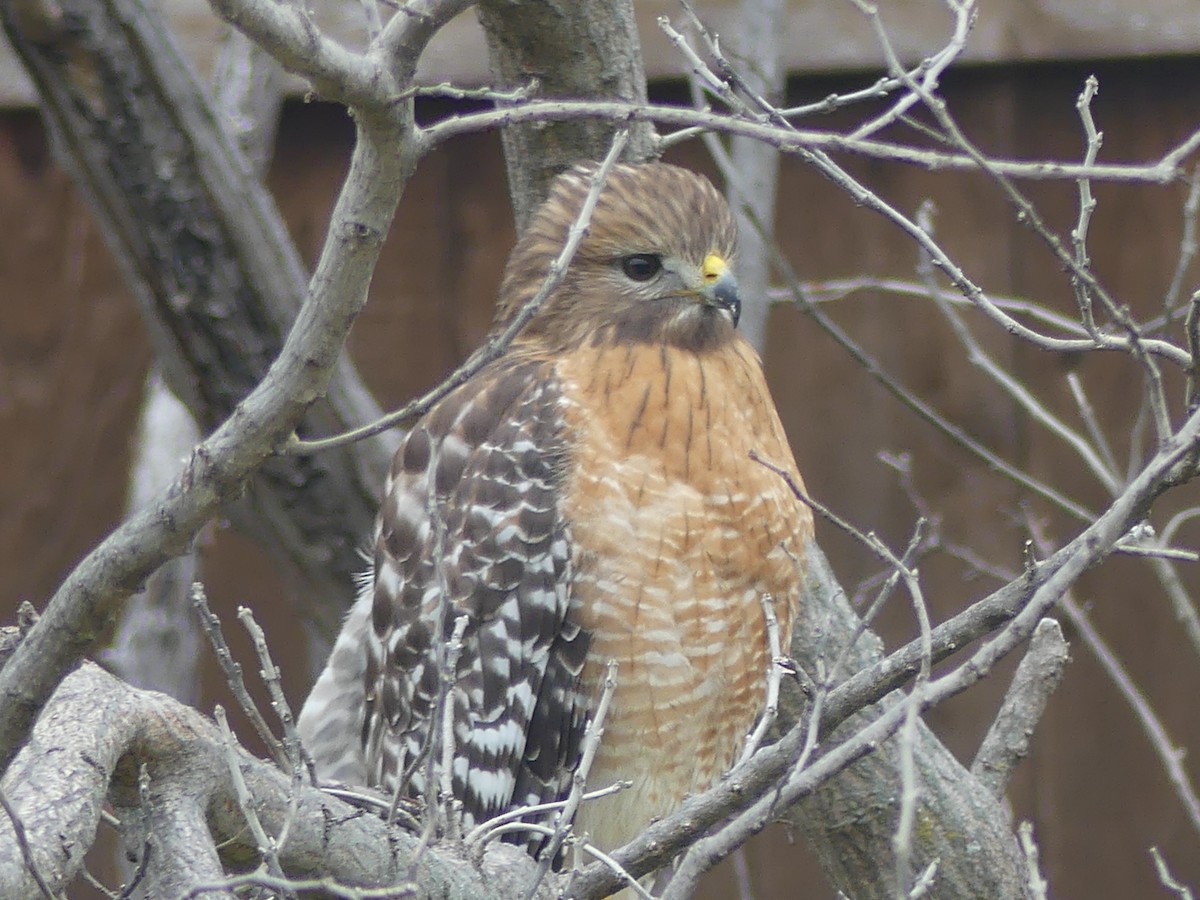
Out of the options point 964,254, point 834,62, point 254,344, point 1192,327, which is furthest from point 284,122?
point 1192,327

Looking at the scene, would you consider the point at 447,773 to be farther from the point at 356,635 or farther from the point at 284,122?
the point at 284,122

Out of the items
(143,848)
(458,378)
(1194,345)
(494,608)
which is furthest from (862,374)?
(143,848)

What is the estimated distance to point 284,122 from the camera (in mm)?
4801

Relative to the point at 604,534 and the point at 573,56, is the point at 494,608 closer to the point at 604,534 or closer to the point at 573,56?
the point at 604,534

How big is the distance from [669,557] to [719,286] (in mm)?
591

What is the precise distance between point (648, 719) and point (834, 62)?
2.21 meters

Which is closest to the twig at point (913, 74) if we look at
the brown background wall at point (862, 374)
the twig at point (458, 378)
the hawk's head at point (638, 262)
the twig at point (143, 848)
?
the twig at point (458, 378)

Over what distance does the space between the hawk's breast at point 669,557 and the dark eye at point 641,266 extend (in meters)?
0.16

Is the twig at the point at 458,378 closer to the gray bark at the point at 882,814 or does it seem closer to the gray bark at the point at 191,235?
the gray bark at the point at 882,814

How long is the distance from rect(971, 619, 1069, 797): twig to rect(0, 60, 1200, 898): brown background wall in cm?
137

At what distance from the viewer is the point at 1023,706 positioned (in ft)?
10.1

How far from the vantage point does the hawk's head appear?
3213mm

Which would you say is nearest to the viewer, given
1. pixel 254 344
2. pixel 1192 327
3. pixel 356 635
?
pixel 1192 327

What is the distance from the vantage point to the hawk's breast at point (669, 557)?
304 centimetres
